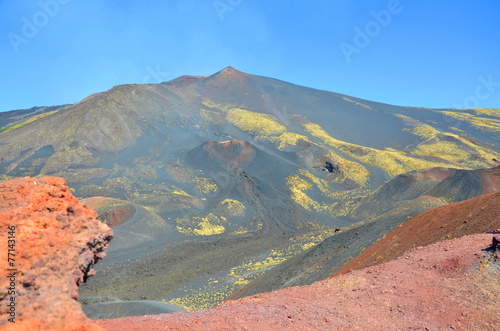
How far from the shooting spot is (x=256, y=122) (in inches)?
2783

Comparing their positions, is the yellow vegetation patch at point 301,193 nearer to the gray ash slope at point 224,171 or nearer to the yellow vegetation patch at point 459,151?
the gray ash slope at point 224,171

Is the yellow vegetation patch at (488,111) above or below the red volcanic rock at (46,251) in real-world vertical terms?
above

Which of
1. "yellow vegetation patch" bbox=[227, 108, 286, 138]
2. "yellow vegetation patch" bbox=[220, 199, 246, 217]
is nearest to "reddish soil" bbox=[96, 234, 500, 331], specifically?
"yellow vegetation patch" bbox=[220, 199, 246, 217]

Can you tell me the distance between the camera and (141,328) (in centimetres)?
586

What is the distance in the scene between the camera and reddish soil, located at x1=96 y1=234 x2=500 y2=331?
258 inches

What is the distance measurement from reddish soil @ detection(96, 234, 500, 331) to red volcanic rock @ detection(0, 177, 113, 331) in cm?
150

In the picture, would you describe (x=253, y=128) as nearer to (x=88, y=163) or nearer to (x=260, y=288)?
(x=88, y=163)

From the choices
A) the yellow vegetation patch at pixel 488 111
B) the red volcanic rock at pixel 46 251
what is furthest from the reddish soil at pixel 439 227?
the yellow vegetation patch at pixel 488 111

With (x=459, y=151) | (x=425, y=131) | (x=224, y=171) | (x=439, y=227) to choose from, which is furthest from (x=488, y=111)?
(x=439, y=227)

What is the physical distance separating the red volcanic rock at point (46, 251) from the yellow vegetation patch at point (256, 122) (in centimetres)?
6027

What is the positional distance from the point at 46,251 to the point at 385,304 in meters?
6.32

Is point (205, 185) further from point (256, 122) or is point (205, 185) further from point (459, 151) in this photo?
point (459, 151)

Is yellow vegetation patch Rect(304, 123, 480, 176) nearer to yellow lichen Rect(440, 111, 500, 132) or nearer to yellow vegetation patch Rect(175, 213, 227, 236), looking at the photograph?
yellow vegetation patch Rect(175, 213, 227, 236)

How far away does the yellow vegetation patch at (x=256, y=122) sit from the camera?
67188mm
